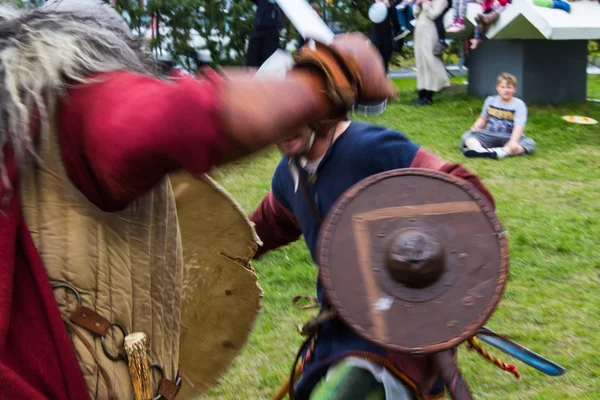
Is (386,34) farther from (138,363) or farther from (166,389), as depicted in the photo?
(138,363)

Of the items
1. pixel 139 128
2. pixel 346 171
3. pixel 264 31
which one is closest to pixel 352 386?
pixel 346 171

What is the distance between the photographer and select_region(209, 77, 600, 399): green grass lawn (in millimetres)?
3854

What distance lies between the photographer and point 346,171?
2504mm

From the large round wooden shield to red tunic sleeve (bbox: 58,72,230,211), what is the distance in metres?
0.75

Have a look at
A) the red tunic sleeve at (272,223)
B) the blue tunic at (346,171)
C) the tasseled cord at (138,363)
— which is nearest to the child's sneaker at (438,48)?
the red tunic sleeve at (272,223)

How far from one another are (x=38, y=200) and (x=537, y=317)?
3.45m

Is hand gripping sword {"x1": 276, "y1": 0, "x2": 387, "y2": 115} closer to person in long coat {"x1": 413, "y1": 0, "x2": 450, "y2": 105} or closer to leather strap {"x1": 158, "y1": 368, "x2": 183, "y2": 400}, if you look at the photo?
leather strap {"x1": 158, "y1": 368, "x2": 183, "y2": 400}

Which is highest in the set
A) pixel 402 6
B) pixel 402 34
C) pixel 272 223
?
pixel 272 223

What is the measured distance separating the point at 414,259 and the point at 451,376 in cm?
39

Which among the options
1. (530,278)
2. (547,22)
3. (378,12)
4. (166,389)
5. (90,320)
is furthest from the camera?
(378,12)

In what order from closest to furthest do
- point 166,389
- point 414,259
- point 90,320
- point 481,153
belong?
point 90,320, point 166,389, point 414,259, point 481,153

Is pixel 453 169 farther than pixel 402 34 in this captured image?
No

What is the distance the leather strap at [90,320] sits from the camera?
1617 mm

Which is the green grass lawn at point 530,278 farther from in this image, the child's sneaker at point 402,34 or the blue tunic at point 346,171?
the child's sneaker at point 402,34
